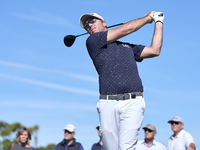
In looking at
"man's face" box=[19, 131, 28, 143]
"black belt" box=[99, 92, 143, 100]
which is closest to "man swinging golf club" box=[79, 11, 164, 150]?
"black belt" box=[99, 92, 143, 100]

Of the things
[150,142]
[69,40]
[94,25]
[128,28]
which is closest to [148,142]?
A: [150,142]

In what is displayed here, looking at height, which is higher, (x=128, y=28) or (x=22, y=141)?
(x=128, y=28)

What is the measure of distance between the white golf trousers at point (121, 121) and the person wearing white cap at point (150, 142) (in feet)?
22.7

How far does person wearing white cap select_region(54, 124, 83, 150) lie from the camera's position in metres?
12.5

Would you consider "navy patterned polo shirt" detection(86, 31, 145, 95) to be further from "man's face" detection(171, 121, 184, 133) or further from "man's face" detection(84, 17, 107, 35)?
"man's face" detection(171, 121, 184, 133)

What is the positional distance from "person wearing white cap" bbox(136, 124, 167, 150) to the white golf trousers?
22.7 feet

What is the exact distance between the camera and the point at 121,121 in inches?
214

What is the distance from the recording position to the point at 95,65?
589 cm

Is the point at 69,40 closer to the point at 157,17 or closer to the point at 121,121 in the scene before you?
the point at 157,17

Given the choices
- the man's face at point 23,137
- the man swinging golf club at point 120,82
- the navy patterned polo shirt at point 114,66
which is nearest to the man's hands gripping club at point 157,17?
the man swinging golf club at point 120,82

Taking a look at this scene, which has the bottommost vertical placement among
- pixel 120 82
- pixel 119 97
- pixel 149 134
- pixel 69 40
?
pixel 119 97

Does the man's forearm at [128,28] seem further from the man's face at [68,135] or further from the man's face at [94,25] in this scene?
the man's face at [68,135]

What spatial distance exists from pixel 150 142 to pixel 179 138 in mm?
994

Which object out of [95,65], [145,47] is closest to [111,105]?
[95,65]
